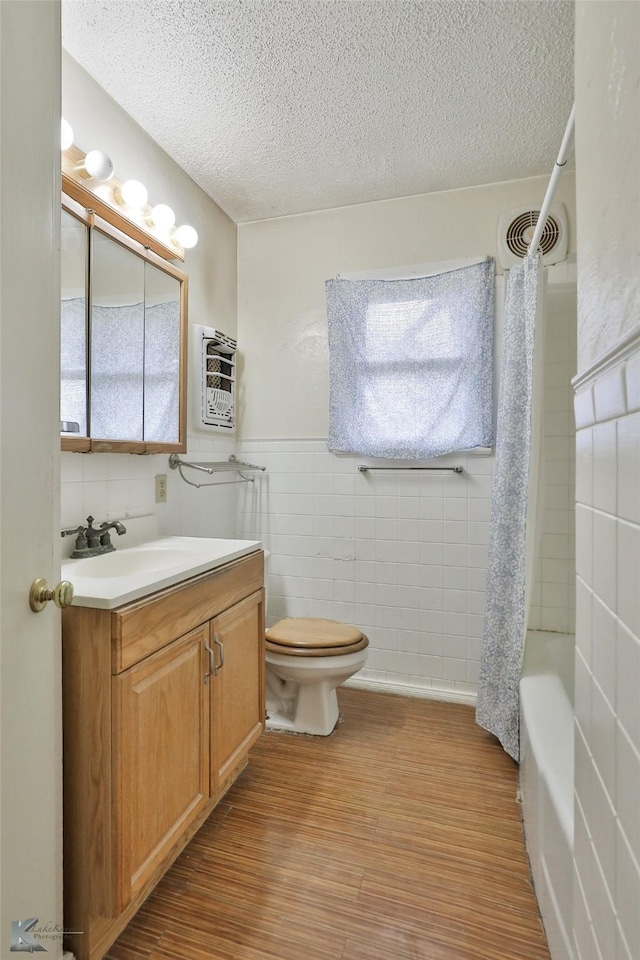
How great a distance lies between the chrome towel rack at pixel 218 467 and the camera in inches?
84.8

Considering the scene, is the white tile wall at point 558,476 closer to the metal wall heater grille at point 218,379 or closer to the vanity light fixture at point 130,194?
the metal wall heater grille at point 218,379

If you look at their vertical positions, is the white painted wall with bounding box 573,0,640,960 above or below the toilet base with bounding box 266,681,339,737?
above

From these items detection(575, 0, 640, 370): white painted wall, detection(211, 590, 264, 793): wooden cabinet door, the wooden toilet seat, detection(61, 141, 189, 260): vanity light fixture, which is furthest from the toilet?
detection(61, 141, 189, 260): vanity light fixture

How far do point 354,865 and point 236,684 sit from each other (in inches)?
24.0

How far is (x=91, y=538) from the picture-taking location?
5.24 feet

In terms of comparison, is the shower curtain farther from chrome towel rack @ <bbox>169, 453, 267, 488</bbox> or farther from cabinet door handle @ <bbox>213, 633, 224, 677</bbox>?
chrome towel rack @ <bbox>169, 453, 267, 488</bbox>

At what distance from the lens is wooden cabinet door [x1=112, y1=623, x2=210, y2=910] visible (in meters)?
1.09

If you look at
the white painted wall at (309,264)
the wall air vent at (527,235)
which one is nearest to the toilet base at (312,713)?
the white painted wall at (309,264)

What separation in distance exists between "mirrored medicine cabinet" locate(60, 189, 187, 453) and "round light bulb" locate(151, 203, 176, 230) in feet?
0.40

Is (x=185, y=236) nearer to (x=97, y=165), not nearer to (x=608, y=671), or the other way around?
(x=97, y=165)

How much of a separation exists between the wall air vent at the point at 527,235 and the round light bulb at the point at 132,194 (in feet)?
5.24

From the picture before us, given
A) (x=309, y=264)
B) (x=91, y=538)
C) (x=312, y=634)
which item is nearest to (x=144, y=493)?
(x=91, y=538)

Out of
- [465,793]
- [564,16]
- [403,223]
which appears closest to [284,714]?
[465,793]

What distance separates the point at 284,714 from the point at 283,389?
63.9 inches
